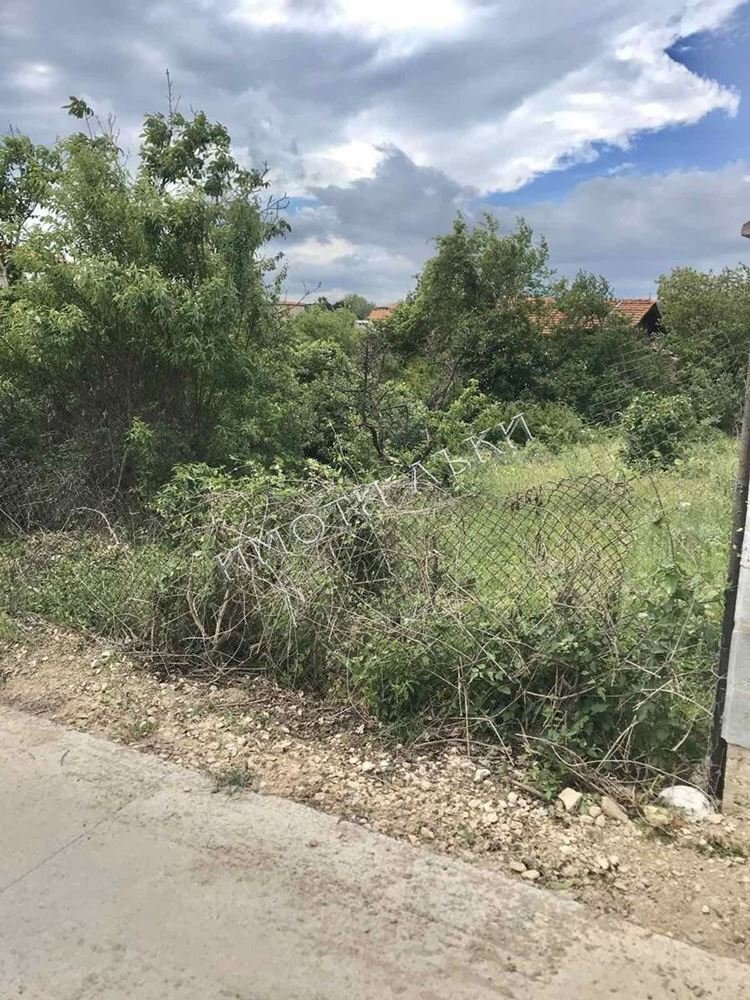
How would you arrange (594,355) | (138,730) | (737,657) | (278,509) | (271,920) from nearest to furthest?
(271,920) < (737,657) < (138,730) < (278,509) < (594,355)

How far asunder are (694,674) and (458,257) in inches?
797

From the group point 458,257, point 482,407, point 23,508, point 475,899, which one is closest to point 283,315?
point 23,508

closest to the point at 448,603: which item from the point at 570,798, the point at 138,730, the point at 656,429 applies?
the point at 570,798

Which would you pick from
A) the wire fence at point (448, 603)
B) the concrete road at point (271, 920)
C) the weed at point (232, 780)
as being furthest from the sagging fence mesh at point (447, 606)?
the concrete road at point (271, 920)

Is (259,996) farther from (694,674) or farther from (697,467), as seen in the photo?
(697,467)

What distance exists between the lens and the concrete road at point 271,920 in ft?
6.64

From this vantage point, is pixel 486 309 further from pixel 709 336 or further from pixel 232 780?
pixel 232 780

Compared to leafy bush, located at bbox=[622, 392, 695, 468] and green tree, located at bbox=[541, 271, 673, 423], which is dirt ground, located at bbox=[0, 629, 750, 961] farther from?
green tree, located at bbox=[541, 271, 673, 423]

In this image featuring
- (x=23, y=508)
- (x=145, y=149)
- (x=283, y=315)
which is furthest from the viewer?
(x=283, y=315)

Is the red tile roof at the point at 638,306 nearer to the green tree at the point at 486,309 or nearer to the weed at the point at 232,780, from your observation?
the green tree at the point at 486,309

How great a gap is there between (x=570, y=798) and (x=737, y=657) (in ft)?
2.81

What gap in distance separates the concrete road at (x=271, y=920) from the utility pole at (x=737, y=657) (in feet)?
2.82

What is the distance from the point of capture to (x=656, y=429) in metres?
13.8

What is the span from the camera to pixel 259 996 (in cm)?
198
